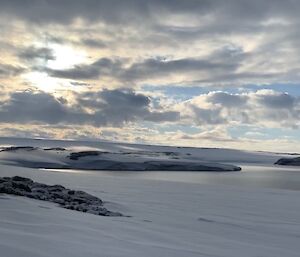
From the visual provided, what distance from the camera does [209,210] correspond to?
11.3 meters

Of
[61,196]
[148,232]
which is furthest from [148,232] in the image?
[61,196]

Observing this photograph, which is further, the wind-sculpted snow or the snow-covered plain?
the wind-sculpted snow

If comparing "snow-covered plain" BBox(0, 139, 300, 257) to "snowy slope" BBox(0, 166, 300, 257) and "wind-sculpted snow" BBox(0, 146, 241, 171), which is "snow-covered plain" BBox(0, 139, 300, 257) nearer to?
"snowy slope" BBox(0, 166, 300, 257)

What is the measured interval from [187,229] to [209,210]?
3.55 metres

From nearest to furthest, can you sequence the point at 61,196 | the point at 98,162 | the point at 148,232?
the point at 148,232 → the point at 61,196 → the point at 98,162

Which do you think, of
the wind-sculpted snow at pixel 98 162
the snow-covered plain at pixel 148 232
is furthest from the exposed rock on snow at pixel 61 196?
the wind-sculpted snow at pixel 98 162

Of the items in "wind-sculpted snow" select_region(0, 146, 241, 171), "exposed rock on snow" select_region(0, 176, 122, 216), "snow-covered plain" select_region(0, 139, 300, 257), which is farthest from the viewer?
"wind-sculpted snow" select_region(0, 146, 241, 171)

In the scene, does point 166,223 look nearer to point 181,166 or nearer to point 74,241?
point 74,241

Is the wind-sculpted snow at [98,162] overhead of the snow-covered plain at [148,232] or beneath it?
overhead

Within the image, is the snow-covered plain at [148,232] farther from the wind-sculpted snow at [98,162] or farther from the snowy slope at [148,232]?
the wind-sculpted snow at [98,162]

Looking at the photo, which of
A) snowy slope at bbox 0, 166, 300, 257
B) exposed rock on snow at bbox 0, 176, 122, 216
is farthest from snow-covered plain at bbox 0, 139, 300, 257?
exposed rock on snow at bbox 0, 176, 122, 216

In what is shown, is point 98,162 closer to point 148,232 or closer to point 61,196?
point 61,196

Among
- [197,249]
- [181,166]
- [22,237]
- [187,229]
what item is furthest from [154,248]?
[181,166]

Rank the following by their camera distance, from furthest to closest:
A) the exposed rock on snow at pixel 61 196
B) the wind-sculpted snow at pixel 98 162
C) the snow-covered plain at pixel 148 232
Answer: the wind-sculpted snow at pixel 98 162 < the exposed rock on snow at pixel 61 196 < the snow-covered plain at pixel 148 232
